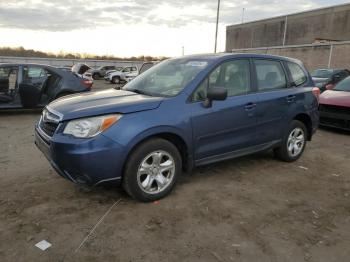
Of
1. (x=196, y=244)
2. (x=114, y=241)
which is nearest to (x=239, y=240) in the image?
(x=196, y=244)

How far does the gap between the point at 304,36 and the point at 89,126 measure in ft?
176

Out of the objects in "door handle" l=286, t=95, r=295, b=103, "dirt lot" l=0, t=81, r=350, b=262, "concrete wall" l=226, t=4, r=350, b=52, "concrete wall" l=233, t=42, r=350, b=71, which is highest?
"concrete wall" l=226, t=4, r=350, b=52

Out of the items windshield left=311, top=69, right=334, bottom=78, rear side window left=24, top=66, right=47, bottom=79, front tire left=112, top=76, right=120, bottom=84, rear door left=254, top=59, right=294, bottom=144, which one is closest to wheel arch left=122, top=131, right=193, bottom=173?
rear door left=254, top=59, right=294, bottom=144

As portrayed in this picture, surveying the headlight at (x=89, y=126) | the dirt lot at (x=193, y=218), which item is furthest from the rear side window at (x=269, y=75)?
the headlight at (x=89, y=126)

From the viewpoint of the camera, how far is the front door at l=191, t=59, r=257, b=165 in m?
4.23

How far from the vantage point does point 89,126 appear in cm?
357

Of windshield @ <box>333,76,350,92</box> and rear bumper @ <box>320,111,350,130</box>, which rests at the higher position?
windshield @ <box>333,76,350,92</box>

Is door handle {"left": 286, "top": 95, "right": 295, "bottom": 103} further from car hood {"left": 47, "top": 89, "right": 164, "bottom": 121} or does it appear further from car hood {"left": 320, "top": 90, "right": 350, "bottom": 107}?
car hood {"left": 320, "top": 90, "right": 350, "bottom": 107}

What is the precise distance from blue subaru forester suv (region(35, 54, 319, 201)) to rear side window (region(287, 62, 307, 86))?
3cm

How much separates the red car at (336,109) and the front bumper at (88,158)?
6.48 meters

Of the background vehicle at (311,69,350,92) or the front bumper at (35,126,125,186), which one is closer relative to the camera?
the front bumper at (35,126,125,186)

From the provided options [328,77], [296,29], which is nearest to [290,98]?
[328,77]

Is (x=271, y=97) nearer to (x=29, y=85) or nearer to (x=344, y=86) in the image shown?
(x=344, y=86)

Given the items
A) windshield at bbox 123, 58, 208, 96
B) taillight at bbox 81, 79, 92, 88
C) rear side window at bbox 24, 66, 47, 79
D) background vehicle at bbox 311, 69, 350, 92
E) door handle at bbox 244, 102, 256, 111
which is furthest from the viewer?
background vehicle at bbox 311, 69, 350, 92
